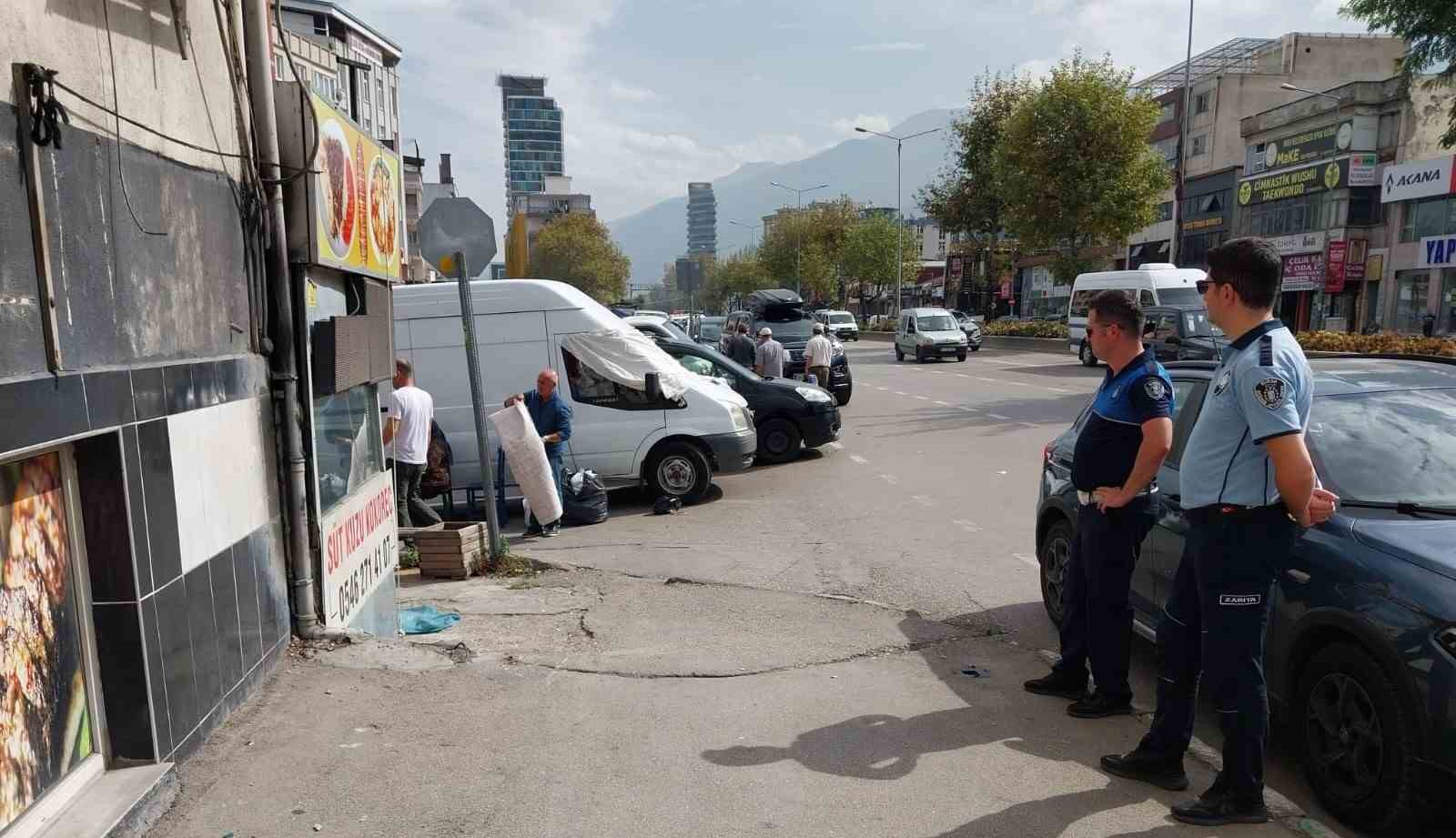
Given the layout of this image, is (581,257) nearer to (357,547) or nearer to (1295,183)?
(1295,183)

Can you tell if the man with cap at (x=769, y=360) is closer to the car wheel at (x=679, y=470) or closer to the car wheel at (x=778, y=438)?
the car wheel at (x=778, y=438)

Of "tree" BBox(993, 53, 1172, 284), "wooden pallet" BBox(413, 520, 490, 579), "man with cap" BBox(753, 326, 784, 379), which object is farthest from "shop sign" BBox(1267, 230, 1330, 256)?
"wooden pallet" BBox(413, 520, 490, 579)

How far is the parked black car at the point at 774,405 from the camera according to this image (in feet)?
43.5

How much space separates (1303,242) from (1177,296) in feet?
60.4

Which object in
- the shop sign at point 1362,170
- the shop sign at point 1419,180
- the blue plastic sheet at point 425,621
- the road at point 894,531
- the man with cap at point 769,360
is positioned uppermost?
the shop sign at point 1362,170

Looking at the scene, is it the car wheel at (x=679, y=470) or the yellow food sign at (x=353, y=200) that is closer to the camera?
the yellow food sign at (x=353, y=200)

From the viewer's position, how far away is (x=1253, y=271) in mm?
3455

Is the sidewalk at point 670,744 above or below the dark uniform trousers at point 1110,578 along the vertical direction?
below

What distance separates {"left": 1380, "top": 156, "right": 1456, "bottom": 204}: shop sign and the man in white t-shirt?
124 feet

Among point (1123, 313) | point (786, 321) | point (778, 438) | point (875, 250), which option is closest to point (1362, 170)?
point (786, 321)

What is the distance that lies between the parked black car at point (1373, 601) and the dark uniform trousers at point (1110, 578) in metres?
0.46

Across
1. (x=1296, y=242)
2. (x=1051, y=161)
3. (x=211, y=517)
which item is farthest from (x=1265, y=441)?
(x=1296, y=242)

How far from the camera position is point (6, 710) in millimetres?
2959


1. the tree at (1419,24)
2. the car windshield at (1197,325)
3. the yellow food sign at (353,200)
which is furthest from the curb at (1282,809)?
the car windshield at (1197,325)
